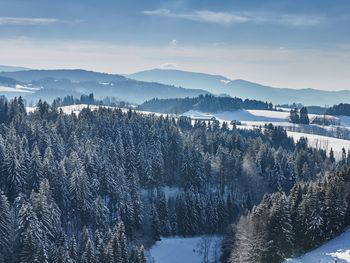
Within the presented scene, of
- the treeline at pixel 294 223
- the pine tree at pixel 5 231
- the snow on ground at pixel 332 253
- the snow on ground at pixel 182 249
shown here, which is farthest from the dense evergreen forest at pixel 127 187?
the snow on ground at pixel 332 253

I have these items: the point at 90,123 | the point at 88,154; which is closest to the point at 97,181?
the point at 88,154

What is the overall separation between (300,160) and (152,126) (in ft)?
186

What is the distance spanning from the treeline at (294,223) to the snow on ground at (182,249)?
16247 millimetres

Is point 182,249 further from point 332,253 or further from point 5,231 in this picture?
point 5,231

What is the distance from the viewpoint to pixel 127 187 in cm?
12412

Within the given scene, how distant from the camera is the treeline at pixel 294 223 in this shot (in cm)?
8825

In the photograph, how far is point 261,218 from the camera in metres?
92.8

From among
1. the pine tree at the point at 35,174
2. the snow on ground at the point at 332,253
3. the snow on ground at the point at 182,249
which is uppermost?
the pine tree at the point at 35,174

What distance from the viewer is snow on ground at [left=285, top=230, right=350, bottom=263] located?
80412 millimetres

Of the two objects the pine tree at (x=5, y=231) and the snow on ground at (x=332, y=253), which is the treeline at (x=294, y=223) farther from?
the pine tree at (x=5, y=231)

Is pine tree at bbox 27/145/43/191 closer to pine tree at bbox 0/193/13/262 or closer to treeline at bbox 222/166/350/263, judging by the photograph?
pine tree at bbox 0/193/13/262

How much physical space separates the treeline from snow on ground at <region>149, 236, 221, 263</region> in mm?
16247

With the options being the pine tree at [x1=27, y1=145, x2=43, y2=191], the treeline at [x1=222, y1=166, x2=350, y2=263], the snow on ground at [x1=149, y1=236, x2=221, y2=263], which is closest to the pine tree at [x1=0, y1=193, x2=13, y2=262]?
the pine tree at [x1=27, y1=145, x2=43, y2=191]

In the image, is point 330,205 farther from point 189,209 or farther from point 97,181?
point 97,181
